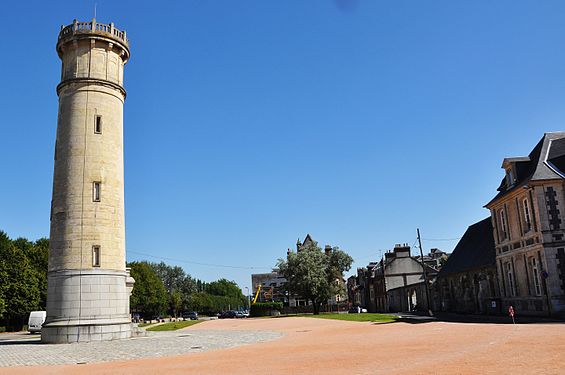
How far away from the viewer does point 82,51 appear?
101 feet

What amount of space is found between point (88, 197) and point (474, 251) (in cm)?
3467

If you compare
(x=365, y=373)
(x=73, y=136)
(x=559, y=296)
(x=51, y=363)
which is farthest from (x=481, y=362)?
(x=73, y=136)

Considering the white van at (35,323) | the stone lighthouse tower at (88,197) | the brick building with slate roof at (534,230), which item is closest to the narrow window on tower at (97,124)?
the stone lighthouse tower at (88,197)

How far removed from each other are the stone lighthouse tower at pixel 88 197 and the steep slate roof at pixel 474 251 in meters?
29.1

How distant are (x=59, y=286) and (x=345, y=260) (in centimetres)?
4853

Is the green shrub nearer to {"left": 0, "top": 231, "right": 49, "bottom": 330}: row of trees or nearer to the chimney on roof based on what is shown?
the chimney on roof

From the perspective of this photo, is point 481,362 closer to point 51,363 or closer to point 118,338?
point 51,363

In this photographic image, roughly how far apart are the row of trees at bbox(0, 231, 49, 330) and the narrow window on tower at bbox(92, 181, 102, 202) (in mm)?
25851

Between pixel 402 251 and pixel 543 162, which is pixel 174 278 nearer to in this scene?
pixel 402 251

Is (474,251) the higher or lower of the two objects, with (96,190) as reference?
lower

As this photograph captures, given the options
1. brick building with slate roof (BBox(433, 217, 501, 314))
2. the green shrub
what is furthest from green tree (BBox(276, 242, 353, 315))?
brick building with slate roof (BBox(433, 217, 501, 314))

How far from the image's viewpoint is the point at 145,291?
7894 cm

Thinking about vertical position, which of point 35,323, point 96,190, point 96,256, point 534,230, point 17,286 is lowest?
point 35,323

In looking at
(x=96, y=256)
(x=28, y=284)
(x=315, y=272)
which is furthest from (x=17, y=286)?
(x=315, y=272)
